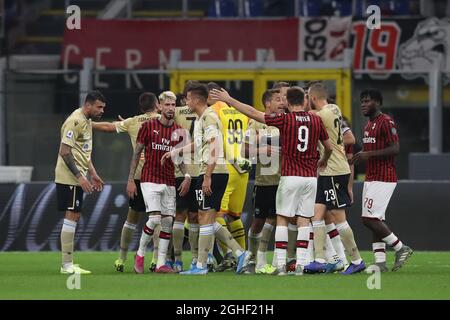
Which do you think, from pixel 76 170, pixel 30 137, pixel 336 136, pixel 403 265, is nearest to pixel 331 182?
pixel 336 136

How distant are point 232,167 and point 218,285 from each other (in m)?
2.63

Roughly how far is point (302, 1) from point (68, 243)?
Result: 14.5 metres

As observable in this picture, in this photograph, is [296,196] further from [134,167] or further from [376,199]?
[134,167]

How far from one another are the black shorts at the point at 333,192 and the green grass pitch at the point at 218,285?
0.99 metres

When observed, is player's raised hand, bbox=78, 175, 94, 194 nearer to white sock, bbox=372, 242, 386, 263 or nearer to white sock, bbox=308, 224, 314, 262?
white sock, bbox=308, 224, 314, 262

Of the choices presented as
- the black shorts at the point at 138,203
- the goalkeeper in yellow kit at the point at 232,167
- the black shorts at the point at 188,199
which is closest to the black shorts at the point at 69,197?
the black shorts at the point at 138,203

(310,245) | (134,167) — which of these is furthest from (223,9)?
(134,167)

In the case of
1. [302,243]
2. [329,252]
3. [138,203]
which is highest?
[138,203]

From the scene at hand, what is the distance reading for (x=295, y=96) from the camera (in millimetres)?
15367

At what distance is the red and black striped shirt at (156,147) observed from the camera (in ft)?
53.6

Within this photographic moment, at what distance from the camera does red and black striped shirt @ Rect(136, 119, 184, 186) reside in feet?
53.6

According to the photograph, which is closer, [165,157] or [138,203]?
[165,157]

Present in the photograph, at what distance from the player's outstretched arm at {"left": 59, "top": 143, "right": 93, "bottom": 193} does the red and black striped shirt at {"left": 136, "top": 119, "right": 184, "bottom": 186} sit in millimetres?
758

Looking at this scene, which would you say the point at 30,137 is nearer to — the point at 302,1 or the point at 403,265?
the point at 302,1
